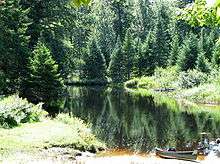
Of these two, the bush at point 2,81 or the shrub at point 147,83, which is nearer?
the bush at point 2,81

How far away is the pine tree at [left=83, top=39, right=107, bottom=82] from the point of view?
8644 centimetres

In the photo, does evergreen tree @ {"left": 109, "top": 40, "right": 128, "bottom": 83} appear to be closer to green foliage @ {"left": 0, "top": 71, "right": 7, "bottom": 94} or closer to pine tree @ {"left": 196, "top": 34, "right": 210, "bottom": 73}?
pine tree @ {"left": 196, "top": 34, "right": 210, "bottom": 73}

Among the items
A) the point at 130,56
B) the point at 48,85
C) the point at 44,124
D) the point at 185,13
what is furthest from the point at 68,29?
the point at 185,13

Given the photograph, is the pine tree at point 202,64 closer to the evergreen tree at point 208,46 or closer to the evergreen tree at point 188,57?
the evergreen tree at point 188,57

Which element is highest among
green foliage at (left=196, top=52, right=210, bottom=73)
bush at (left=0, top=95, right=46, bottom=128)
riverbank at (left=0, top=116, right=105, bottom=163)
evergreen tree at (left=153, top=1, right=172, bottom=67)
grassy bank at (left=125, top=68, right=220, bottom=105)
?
evergreen tree at (left=153, top=1, right=172, bottom=67)

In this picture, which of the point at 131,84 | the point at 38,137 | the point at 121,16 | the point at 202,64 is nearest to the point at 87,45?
the point at 131,84

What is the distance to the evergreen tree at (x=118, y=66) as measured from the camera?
282 feet

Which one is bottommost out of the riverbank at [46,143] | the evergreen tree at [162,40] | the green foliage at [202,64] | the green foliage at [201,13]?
the riverbank at [46,143]

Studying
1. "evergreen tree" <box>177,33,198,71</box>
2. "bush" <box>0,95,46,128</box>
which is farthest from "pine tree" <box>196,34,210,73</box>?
"bush" <box>0,95,46,128</box>

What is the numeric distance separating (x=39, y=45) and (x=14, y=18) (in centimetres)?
377

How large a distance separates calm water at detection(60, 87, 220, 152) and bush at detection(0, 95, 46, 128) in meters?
5.18

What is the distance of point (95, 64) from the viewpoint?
86.4 metres

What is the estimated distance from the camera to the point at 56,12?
196 ft

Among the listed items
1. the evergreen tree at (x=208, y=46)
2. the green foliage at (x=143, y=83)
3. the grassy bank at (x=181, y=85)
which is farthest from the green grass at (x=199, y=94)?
the evergreen tree at (x=208, y=46)
